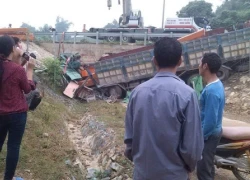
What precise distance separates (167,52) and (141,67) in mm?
11161

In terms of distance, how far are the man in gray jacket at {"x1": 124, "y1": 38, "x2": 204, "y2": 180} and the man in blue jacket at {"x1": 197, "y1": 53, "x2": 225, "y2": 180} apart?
3.94ft

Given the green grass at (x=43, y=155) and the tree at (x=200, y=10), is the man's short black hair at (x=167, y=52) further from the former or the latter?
the tree at (x=200, y=10)

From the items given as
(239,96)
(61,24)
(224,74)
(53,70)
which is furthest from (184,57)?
(61,24)

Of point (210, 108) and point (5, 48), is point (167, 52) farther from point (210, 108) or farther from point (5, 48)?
point (5, 48)

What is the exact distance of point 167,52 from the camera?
92.0 inches

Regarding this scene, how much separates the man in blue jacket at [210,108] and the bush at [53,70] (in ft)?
32.7

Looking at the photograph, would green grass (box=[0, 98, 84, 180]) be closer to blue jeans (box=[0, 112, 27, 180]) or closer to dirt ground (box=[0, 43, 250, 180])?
dirt ground (box=[0, 43, 250, 180])

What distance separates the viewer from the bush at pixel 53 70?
13.1 m

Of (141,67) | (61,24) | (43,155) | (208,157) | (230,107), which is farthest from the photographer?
(61,24)

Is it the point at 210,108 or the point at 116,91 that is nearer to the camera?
the point at 210,108

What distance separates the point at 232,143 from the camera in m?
4.51

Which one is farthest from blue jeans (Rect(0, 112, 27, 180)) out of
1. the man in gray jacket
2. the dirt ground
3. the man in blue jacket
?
the dirt ground

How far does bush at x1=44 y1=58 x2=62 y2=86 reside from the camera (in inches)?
515

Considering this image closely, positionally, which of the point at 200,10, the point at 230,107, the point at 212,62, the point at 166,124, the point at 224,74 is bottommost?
the point at 230,107
